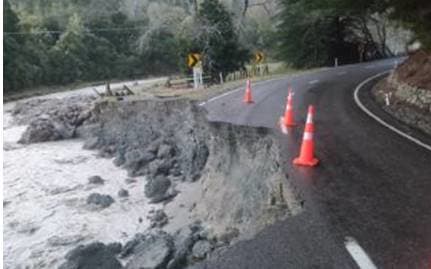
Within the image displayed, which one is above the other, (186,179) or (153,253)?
(186,179)

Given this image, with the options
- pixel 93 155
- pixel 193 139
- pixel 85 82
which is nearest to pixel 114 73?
pixel 85 82

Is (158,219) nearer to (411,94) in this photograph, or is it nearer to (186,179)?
(186,179)

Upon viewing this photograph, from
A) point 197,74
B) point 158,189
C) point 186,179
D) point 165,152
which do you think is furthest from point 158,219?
point 197,74

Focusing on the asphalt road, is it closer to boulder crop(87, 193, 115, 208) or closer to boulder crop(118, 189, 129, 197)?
boulder crop(87, 193, 115, 208)

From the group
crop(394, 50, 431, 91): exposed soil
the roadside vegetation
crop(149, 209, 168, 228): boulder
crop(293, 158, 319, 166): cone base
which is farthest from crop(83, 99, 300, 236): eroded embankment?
the roadside vegetation

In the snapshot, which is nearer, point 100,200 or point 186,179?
point 100,200

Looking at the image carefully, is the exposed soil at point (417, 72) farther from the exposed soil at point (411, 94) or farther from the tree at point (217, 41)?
the tree at point (217, 41)

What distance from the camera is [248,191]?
11430mm

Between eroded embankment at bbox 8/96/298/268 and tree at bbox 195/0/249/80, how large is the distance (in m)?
11.5

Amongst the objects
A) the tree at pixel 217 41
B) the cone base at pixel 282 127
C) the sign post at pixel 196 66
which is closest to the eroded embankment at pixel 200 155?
the cone base at pixel 282 127

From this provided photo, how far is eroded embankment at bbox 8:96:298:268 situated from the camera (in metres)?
9.93

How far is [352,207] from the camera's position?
7.12m

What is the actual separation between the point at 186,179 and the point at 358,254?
11872 mm

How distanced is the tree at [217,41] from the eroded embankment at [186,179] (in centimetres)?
1146
